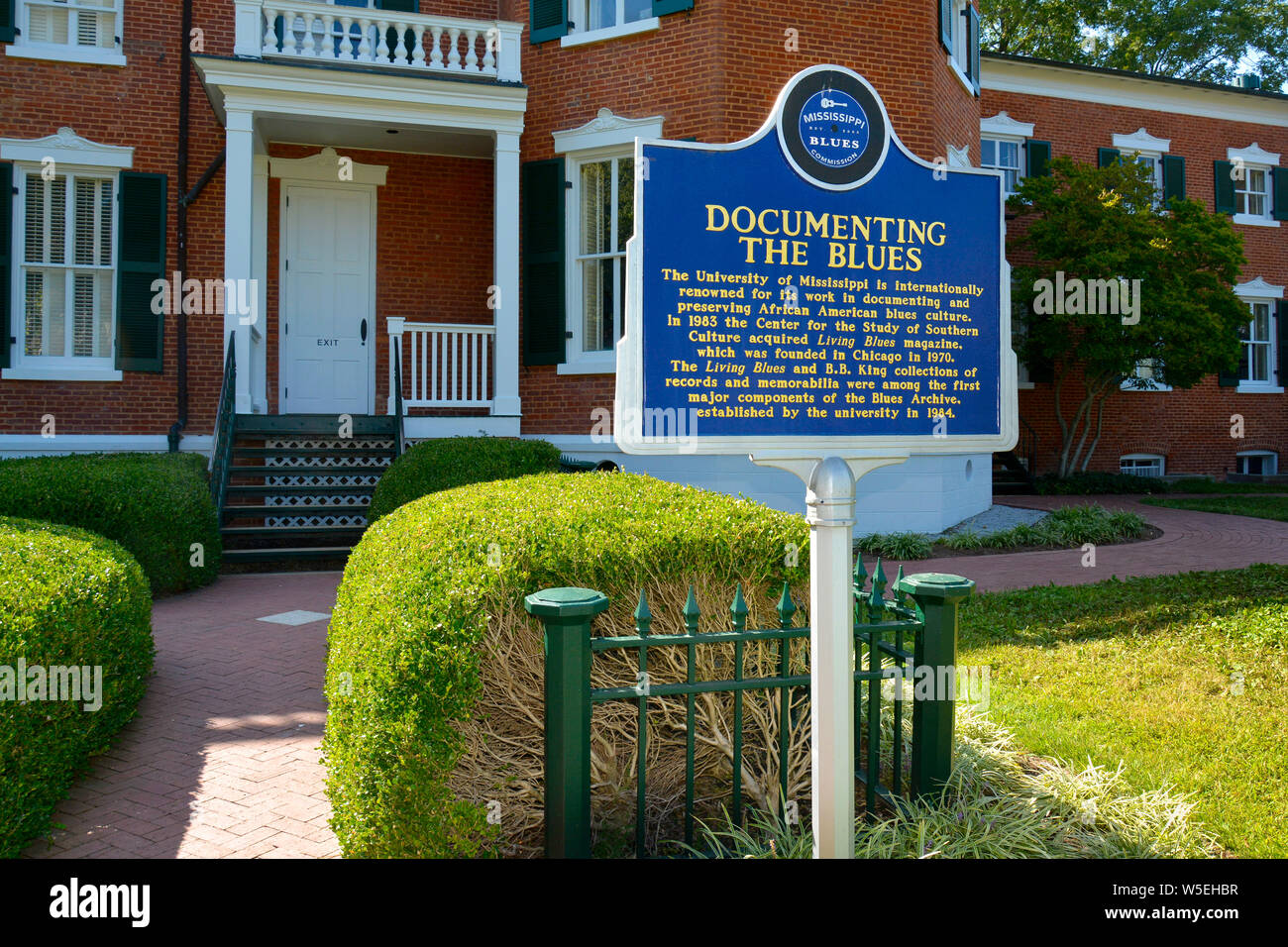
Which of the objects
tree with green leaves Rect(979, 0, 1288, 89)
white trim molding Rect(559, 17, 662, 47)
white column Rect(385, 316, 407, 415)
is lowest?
white column Rect(385, 316, 407, 415)

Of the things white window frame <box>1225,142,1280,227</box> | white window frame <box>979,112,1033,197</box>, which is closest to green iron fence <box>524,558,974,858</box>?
white window frame <box>979,112,1033,197</box>

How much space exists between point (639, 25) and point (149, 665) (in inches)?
391

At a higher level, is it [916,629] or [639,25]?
[639,25]

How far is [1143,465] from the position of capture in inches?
790

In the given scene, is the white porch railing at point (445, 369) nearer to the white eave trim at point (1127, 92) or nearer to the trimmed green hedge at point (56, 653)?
the trimmed green hedge at point (56, 653)

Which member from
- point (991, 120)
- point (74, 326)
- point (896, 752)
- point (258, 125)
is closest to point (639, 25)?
point (258, 125)

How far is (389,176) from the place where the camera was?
42.6 ft

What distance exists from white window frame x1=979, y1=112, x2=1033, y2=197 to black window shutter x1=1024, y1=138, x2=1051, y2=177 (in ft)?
0.23

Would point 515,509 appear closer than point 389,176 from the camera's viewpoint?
Yes

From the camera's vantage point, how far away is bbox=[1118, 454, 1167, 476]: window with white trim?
19859 millimetres

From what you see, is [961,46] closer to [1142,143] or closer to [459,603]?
[1142,143]

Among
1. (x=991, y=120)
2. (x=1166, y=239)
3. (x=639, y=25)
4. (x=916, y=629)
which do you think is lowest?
(x=916, y=629)

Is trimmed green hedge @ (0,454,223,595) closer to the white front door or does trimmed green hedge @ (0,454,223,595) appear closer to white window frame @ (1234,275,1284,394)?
the white front door

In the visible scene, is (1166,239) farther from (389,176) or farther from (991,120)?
(389,176)
